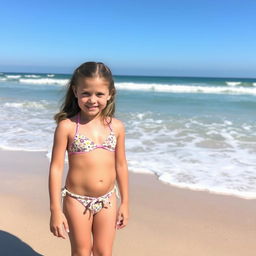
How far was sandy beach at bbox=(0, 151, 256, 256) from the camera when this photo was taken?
2.93 meters

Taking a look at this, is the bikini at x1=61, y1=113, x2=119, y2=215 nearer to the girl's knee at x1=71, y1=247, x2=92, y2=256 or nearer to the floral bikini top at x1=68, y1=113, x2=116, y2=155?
the floral bikini top at x1=68, y1=113, x2=116, y2=155

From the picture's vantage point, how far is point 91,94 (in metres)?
2.13

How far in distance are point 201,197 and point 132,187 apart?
2.85ft

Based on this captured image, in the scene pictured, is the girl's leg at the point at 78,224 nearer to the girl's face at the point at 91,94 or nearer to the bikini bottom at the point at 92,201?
the bikini bottom at the point at 92,201

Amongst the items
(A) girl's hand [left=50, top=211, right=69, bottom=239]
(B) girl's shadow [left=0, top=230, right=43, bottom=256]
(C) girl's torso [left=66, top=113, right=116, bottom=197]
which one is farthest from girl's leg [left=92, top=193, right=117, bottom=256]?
(B) girl's shadow [left=0, top=230, right=43, bottom=256]

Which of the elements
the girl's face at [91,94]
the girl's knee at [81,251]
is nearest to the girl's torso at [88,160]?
the girl's face at [91,94]

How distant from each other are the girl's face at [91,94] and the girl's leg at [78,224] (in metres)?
0.58

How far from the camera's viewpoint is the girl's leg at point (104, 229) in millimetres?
2228

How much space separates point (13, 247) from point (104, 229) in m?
1.14

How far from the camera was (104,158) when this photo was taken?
2221 millimetres

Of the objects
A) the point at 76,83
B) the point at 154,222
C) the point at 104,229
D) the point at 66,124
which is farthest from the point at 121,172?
the point at 154,222

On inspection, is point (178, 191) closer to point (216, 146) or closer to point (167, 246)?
point (167, 246)

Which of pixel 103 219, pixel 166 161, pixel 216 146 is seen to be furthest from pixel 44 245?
pixel 216 146

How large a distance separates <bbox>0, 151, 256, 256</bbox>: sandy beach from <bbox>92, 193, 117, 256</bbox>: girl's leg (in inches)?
25.3
